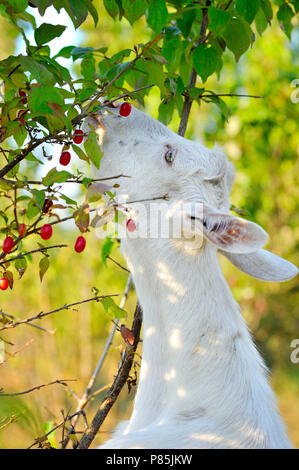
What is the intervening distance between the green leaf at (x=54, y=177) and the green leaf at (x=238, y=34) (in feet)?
3.95

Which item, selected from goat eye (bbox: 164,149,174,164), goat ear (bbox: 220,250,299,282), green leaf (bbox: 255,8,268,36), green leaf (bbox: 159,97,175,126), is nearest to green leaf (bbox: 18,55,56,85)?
goat eye (bbox: 164,149,174,164)

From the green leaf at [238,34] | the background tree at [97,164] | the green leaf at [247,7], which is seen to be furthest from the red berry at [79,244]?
the green leaf at [247,7]

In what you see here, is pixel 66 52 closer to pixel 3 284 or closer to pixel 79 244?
pixel 79 244

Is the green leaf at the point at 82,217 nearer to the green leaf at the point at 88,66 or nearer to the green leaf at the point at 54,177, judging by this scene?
the green leaf at the point at 54,177

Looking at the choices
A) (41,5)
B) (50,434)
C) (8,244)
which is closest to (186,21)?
(41,5)

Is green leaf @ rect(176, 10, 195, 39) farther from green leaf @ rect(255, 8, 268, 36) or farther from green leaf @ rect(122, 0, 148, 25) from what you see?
green leaf @ rect(255, 8, 268, 36)

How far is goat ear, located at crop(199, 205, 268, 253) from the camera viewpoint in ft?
8.55

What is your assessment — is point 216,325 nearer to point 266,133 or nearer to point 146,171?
point 146,171

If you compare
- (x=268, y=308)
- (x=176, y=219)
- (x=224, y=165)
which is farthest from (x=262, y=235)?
(x=268, y=308)

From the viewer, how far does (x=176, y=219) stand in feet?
9.78

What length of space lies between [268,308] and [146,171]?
11.4 meters

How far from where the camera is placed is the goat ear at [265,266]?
2979 mm

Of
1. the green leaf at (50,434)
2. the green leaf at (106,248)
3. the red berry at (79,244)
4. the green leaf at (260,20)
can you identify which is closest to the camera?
the red berry at (79,244)

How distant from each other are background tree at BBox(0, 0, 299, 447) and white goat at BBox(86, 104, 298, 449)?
13.3 inches
